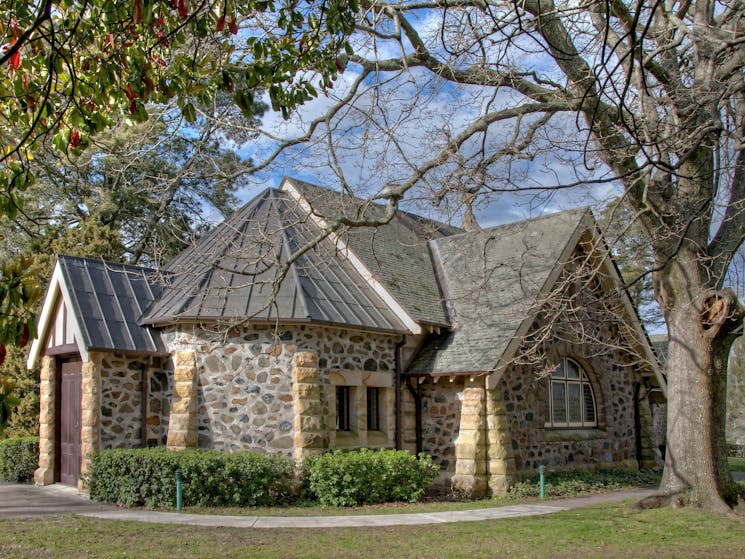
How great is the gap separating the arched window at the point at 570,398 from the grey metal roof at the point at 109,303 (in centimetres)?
883

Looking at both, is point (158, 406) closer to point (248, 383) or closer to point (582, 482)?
point (248, 383)

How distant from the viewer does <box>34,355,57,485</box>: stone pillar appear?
50.0 ft

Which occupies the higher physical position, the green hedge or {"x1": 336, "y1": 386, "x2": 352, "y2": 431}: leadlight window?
{"x1": 336, "y1": 386, "x2": 352, "y2": 431}: leadlight window

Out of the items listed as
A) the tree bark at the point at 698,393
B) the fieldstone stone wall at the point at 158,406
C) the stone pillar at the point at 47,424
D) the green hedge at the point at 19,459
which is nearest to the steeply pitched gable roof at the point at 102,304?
the fieldstone stone wall at the point at 158,406

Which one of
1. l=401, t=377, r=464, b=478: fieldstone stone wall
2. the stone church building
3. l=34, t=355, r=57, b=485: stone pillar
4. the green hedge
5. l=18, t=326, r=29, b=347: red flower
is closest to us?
l=18, t=326, r=29, b=347: red flower

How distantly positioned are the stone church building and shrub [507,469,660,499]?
334 mm

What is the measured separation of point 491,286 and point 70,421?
967cm

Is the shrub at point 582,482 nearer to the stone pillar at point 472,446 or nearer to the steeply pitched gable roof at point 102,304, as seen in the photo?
the stone pillar at point 472,446

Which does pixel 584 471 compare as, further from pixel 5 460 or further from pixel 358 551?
pixel 5 460

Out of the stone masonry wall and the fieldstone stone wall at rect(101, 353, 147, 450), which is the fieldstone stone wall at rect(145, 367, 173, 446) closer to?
the fieldstone stone wall at rect(101, 353, 147, 450)

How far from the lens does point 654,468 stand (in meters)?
19.0

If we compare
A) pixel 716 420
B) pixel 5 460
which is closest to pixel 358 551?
pixel 716 420

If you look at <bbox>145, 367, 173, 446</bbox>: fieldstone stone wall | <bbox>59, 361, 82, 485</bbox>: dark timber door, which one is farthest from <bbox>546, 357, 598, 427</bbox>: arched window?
<bbox>59, 361, 82, 485</bbox>: dark timber door

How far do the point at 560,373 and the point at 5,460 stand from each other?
42.2 ft
